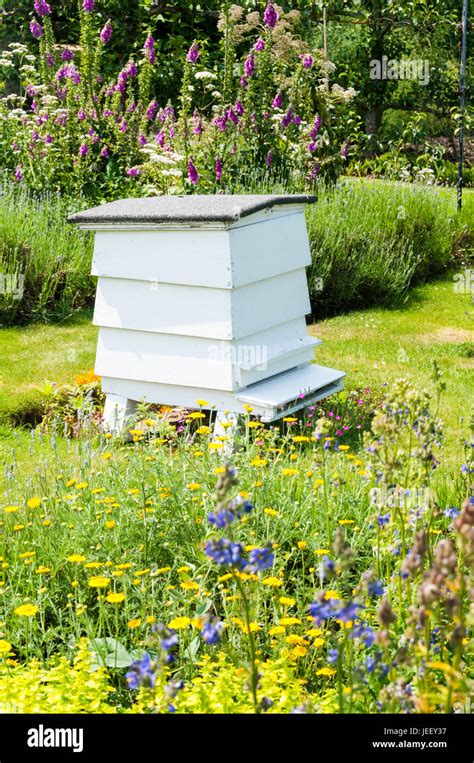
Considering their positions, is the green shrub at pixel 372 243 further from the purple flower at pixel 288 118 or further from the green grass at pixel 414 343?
the purple flower at pixel 288 118

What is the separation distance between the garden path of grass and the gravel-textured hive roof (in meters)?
1.11

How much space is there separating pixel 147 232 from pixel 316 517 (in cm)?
200

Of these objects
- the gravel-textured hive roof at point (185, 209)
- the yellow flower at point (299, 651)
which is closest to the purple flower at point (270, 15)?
the gravel-textured hive roof at point (185, 209)

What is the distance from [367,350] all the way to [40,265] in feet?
8.11

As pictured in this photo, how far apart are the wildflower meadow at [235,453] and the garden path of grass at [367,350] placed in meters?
0.03

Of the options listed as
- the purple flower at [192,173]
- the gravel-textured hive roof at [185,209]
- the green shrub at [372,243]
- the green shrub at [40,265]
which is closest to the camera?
the gravel-textured hive roof at [185,209]

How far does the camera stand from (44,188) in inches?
315

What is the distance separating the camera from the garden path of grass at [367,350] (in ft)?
17.7

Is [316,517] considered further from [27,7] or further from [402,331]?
[27,7]

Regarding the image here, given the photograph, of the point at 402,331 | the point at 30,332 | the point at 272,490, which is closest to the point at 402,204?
the point at 402,331

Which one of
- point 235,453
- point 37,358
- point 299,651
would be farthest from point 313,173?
point 299,651

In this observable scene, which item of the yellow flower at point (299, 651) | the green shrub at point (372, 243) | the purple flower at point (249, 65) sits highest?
the purple flower at point (249, 65)

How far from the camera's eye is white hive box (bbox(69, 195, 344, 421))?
4.43 metres

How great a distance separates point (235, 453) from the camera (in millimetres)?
3963
